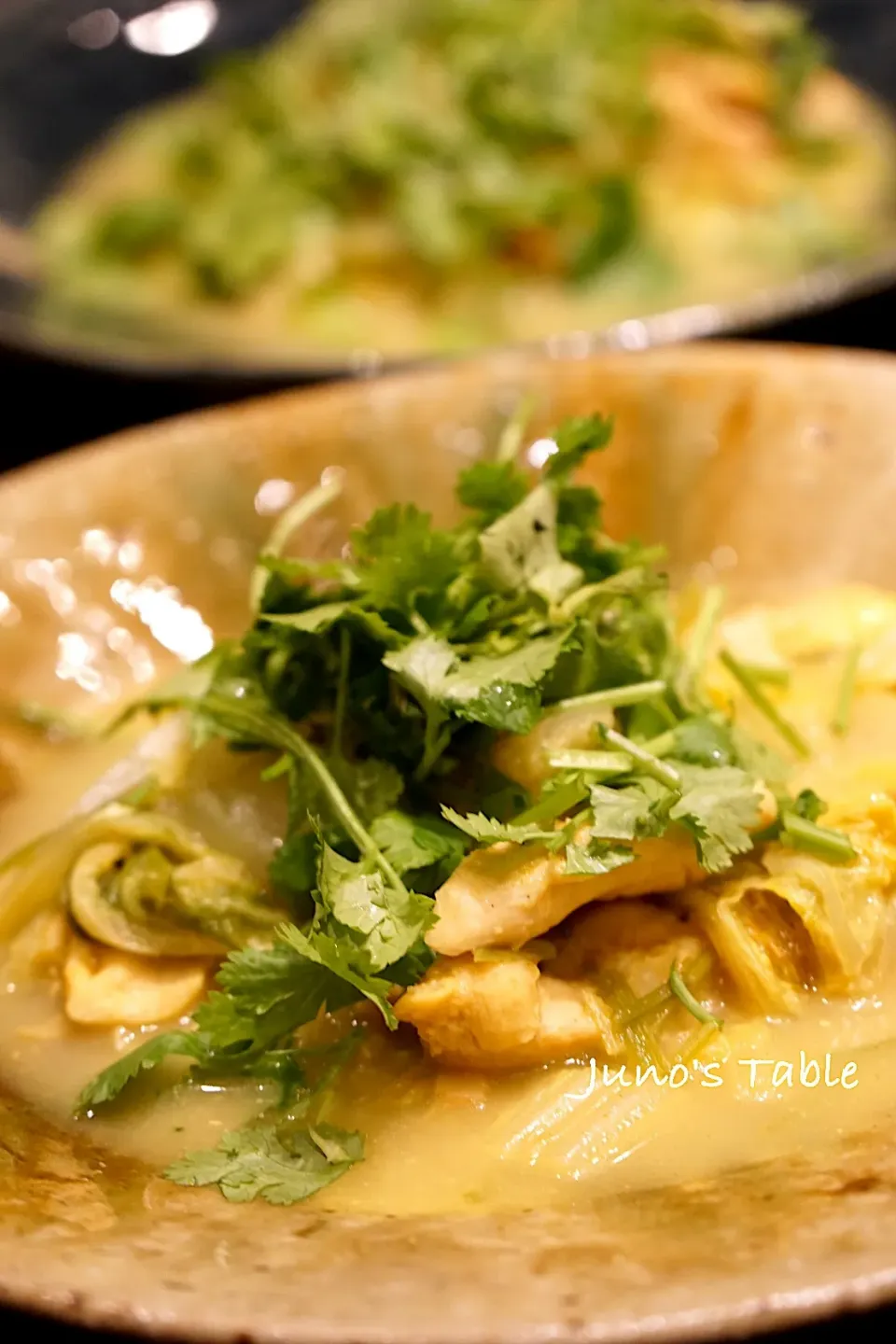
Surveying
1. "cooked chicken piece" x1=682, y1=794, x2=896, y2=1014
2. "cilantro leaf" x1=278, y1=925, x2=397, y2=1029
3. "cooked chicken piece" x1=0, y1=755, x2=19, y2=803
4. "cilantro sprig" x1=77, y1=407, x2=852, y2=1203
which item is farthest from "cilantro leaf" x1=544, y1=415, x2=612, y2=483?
"cooked chicken piece" x1=0, y1=755, x2=19, y2=803

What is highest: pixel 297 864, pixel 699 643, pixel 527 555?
pixel 527 555

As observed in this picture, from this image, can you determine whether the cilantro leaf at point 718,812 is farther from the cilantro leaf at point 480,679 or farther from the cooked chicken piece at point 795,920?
the cilantro leaf at point 480,679

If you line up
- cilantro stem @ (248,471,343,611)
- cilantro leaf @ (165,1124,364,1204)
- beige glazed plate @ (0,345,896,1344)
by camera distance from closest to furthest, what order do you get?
cilantro leaf @ (165,1124,364,1204) → cilantro stem @ (248,471,343,611) → beige glazed plate @ (0,345,896,1344)

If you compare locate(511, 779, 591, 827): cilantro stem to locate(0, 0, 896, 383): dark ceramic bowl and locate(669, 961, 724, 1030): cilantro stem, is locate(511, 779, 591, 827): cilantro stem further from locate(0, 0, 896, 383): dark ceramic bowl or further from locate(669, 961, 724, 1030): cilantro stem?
locate(0, 0, 896, 383): dark ceramic bowl

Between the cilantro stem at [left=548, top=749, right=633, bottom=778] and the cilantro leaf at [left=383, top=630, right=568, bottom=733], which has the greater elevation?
the cilantro leaf at [left=383, top=630, right=568, bottom=733]

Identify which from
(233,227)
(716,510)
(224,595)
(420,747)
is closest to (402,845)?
(420,747)

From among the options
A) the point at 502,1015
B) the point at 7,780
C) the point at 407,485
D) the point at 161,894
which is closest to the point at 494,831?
the point at 502,1015

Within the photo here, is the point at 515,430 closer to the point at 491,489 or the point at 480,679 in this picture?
the point at 491,489
